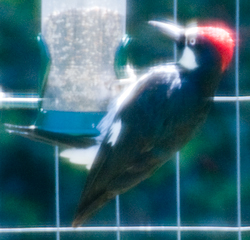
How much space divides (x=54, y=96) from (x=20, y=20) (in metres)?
1.11

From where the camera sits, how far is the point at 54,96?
114cm

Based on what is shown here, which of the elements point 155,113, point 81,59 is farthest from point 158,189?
point 81,59

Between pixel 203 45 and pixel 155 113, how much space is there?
0.20 meters

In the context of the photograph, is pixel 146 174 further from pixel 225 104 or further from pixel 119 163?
pixel 225 104

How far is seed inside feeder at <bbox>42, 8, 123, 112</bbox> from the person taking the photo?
111 cm

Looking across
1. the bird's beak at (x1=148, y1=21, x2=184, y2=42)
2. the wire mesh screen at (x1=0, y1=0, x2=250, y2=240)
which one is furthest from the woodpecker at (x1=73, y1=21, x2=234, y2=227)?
the wire mesh screen at (x1=0, y1=0, x2=250, y2=240)

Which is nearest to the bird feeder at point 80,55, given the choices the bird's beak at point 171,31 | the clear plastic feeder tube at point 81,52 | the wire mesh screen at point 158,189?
the clear plastic feeder tube at point 81,52

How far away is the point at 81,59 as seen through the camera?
1.12m

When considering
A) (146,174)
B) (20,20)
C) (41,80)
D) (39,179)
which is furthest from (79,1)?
(39,179)

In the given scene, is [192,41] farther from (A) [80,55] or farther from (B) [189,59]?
(A) [80,55]

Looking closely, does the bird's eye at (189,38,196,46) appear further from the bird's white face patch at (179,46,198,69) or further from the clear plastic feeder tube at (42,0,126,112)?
the clear plastic feeder tube at (42,0,126,112)

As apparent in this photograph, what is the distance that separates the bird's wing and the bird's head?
72 mm

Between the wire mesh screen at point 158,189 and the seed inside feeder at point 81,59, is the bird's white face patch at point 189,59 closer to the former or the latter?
the seed inside feeder at point 81,59

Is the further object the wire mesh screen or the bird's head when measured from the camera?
the wire mesh screen
